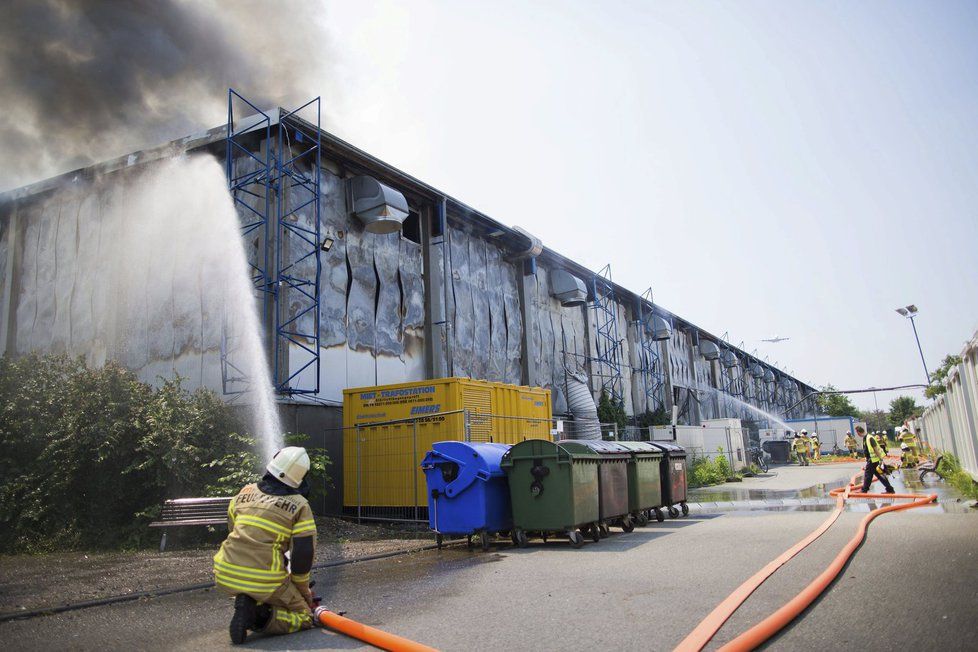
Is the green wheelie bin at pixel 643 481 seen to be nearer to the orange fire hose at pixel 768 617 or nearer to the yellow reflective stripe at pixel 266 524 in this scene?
the orange fire hose at pixel 768 617

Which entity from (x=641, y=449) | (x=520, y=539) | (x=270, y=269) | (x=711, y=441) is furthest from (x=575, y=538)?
(x=711, y=441)

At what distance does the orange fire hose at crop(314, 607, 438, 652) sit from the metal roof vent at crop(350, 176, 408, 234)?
42.4 feet

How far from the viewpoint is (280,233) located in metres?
15.8

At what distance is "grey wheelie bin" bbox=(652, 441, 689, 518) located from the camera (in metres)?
13.6

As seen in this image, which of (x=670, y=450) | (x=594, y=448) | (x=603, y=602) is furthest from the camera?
(x=670, y=450)

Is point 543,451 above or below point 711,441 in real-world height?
below

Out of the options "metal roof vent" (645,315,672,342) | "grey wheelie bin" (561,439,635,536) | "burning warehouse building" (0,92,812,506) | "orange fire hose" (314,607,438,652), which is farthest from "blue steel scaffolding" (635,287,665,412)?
"orange fire hose" (314,607,438,652)

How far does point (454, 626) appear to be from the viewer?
17.3 feet

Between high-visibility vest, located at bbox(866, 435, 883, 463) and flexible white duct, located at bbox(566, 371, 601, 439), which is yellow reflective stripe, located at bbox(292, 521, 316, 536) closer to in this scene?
high-visibility vest, located at bbox(866, 435, 883, 463)

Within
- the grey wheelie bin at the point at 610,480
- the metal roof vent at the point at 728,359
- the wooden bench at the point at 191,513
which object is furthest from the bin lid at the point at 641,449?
the metal roof vent at the point at 728,359

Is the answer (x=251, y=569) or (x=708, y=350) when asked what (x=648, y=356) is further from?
(x=251, y=569)

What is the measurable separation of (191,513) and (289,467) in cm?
627

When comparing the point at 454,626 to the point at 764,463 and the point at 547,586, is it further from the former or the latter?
the point at 764,463

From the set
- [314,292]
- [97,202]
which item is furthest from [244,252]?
[97,202]
